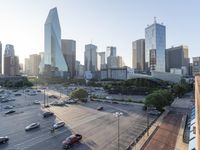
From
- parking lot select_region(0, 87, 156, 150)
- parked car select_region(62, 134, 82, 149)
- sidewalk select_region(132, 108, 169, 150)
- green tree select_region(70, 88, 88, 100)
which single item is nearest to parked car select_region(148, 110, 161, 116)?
parking lot select_region(0, 87, 156, 150)

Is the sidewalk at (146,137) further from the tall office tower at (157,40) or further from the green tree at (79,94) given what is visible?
the tall office tower at (157,40)

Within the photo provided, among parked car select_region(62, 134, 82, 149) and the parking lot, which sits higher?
parked car select_region(62, 134, 82, 149)

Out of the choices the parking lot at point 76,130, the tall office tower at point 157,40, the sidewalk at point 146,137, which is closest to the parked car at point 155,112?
the parking lot at point 76,130

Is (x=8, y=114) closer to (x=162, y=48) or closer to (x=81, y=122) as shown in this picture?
(x=81, y=122)

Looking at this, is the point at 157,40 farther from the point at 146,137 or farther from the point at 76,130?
the point at 146,137

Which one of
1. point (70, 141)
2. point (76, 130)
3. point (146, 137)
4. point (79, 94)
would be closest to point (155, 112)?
point (146, 137)

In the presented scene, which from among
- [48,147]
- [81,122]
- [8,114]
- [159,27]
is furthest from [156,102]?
[159,27]

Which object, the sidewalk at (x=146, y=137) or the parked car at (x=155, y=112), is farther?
the parked car at (x=155, y=112)

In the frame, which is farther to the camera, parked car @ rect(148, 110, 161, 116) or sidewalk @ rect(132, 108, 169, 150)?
parked car @ rect(148, 110, 161, 116)

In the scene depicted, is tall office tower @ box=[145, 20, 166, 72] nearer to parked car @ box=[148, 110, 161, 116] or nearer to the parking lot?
parked car @ box=[148, 110, 161, 116]

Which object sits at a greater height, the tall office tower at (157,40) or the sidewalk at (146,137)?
the tall office tower at (157,40)

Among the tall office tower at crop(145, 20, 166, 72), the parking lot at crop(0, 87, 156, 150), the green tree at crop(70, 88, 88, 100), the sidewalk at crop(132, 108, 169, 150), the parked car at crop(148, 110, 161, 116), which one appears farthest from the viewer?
the tall office tower at crop(145, 20, 166, 72)

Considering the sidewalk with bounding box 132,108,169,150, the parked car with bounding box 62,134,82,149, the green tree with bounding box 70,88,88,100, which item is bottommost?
the sidewalk with bounding box 132,108,169,150
